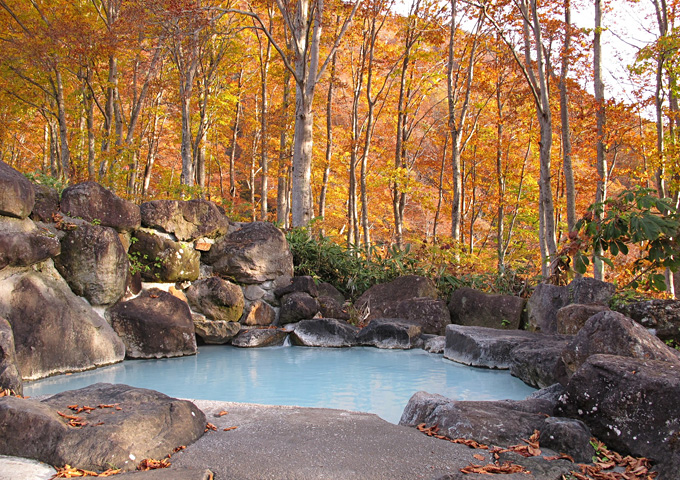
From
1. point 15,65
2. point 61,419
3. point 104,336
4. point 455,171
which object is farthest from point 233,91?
point 61,419

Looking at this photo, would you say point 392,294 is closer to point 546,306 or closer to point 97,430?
point 546,306

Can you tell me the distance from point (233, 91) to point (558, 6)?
1206 cm

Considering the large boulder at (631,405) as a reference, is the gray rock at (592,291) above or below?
above

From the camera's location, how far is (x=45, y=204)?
6.70m

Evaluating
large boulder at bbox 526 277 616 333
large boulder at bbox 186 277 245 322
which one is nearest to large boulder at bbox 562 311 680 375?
large boulder at bbox 526 277 616 333

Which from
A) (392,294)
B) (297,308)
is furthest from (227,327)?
(392,294)

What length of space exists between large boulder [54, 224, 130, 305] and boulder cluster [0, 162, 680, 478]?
0.02 m

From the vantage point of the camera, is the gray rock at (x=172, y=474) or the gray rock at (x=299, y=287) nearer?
the gray rock at (x=172, y=474)

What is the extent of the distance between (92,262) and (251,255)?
123 inches

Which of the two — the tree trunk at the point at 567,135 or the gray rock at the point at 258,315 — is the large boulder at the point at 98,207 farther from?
the tree trunk at the point at 567,135

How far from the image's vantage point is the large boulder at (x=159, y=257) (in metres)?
8.03

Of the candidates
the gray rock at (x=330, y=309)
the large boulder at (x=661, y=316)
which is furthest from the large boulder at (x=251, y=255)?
the large boulder at (x=661, y=316)

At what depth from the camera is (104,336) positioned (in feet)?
21.9

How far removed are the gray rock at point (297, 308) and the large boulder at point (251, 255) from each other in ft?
2.33
